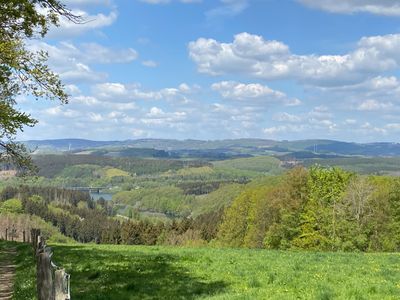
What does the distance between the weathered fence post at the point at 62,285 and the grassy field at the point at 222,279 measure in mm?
9160

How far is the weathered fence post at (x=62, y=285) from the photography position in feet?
23.6

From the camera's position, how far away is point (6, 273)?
80.3 feet

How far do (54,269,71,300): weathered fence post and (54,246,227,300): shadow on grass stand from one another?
9378 mm

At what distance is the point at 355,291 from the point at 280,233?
61792mm

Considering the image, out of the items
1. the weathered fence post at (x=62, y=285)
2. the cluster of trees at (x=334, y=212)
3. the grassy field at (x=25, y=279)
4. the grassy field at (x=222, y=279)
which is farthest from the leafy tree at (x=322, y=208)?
the weathered fence post at (x=62, y=285)

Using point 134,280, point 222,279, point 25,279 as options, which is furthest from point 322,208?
point 25,279

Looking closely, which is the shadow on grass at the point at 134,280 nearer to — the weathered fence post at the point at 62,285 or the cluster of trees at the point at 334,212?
the weathered fence post at the point at 62,285

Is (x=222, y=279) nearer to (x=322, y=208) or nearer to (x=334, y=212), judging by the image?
(x=334, y=212)

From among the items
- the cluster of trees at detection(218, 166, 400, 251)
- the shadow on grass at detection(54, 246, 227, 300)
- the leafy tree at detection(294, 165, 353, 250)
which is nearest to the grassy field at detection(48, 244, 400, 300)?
the shadow on grass at detection(54, 246, 227, 300)

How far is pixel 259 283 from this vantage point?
1852cm

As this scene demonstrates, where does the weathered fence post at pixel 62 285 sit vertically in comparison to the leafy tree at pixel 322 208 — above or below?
above

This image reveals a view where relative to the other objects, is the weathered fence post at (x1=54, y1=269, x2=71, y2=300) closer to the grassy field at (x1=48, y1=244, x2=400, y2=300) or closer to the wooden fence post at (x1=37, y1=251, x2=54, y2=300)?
the wooden fence post at (x1=37, y1=251, x2=54, y2=300)

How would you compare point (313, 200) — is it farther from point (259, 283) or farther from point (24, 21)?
point (24, 21)

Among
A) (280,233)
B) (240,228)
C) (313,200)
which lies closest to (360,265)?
(313,200)
